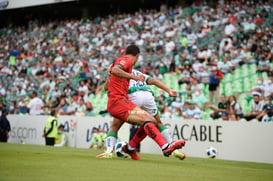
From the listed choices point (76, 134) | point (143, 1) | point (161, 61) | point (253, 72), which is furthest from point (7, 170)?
point (143, 1)

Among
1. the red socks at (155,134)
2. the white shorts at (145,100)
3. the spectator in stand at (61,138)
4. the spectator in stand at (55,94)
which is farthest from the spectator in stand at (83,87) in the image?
the red socks at (155,134)

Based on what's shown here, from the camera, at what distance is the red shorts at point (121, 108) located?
7289 millimetres

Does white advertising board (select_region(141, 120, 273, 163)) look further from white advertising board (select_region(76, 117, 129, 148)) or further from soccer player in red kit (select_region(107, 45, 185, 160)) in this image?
soccer player in red kit (select_region(107, 45, 185, 160))

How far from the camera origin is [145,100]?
847cm

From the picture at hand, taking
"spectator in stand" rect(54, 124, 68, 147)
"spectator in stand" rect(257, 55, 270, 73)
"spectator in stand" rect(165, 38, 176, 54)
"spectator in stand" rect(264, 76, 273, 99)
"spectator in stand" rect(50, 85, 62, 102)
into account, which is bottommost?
"spectator in stand" rect(54, 124, 68, 147)

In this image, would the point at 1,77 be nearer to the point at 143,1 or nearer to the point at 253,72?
the point at 143,1

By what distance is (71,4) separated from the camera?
32.3 meters

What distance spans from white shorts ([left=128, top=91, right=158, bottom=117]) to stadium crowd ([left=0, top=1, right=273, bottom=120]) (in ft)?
19.5

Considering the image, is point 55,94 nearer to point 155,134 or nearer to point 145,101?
point 145,101

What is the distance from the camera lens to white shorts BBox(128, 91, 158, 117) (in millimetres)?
8477

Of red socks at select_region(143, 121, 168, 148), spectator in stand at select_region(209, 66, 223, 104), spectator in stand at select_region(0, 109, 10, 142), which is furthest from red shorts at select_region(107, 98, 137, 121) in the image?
spectator in stand at select_region(0, 109, 10, 142)

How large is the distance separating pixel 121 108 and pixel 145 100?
4.01 feet

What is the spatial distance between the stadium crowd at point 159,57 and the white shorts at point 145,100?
5.93 m

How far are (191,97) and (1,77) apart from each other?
1612 centimetres
